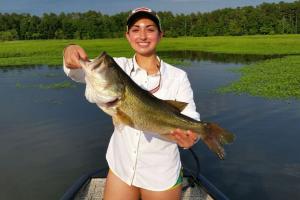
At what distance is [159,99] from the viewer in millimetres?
3729

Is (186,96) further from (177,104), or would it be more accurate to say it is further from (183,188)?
(183,188)

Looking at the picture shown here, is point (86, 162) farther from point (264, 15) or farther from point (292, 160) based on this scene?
point (264, 15)

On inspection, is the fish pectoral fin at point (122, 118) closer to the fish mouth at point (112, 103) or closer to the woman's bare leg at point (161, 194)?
the fish mouth at point (112, 103)

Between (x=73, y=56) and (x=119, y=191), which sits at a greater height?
(x=73, y=56)

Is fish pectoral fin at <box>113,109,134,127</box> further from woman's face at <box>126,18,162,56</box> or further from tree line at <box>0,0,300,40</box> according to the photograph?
tree line at <box>0,0,300,40</box>

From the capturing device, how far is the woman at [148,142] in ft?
13.0

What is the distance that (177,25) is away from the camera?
374 ft

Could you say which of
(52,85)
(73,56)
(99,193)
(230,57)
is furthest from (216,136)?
(230,57)

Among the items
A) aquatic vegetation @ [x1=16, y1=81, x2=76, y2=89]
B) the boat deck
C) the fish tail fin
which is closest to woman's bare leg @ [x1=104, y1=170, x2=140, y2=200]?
the fish tail fin

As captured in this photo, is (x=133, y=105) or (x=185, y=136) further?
(x=185, y=136)

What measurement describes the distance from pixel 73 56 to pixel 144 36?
31.3 inches

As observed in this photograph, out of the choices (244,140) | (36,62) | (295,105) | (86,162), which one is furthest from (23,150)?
(36,62)

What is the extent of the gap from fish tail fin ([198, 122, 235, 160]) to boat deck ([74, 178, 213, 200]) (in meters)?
2.97

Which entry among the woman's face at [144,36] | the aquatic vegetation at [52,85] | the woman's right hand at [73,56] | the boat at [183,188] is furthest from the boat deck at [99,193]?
the aquatic vegetation at [52,85]
